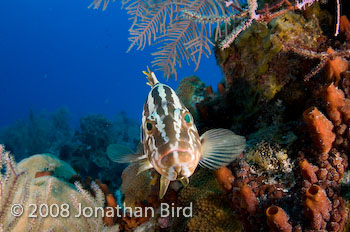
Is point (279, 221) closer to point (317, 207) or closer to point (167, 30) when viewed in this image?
point (317, 207)

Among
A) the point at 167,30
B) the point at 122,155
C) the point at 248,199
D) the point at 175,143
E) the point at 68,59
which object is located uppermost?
the point at 68,59

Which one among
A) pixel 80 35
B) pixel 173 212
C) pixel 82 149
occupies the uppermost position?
pixel 80 35

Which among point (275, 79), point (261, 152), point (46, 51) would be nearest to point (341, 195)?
point (261, 152)

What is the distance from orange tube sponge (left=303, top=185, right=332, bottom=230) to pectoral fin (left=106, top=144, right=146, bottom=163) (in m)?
1.77

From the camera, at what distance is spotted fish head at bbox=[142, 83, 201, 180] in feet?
7.23

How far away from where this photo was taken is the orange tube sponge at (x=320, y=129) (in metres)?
2.56

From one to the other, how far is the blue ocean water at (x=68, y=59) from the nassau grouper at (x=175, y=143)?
92256mm

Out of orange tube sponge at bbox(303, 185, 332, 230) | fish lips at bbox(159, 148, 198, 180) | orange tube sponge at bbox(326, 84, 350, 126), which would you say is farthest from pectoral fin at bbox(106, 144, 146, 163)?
orange tube sponge at bbox(326, 84, 350, 126)

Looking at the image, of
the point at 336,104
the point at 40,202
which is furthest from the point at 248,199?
the point at 40,202

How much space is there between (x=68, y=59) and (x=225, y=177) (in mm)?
136282

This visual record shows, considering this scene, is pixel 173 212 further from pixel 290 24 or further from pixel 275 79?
pixel 290 24

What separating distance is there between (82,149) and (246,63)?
32.1 feet

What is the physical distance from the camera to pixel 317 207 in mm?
2223

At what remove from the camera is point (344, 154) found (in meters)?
2.66
